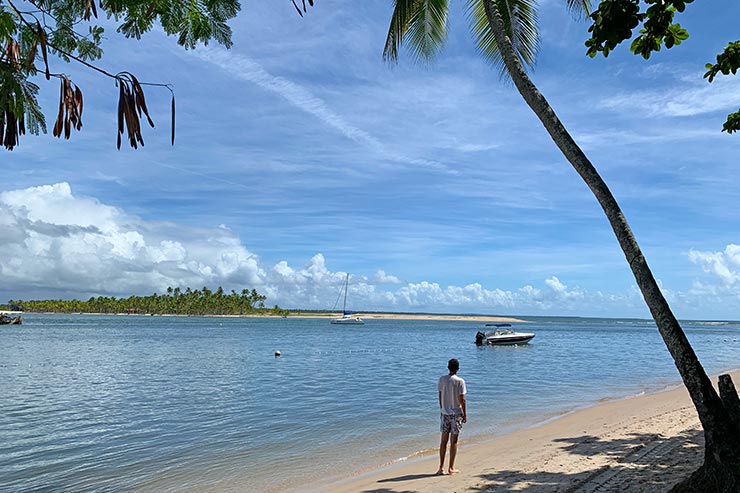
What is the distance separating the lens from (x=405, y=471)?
10547 millimetres

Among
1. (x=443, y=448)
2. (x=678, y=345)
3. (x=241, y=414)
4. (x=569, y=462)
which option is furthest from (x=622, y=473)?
(x=241, y=414)

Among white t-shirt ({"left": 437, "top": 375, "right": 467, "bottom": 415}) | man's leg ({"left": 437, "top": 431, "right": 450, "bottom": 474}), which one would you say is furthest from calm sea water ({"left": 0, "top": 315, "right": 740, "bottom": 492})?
white t-shirt ({"left": 437, "top": 375, "right": 467, "bottom": 415})

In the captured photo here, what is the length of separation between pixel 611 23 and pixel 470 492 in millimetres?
6697

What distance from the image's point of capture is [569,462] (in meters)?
10.0

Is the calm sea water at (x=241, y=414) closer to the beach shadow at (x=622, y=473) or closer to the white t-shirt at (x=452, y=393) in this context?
the white t-shirt at (x=452, y=393)

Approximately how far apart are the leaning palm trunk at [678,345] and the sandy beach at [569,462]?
2087 mm

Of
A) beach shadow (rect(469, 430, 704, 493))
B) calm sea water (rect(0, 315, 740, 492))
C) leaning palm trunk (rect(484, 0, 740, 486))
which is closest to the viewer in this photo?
leaning palm trunk (rect(484, 0, 740, 486))

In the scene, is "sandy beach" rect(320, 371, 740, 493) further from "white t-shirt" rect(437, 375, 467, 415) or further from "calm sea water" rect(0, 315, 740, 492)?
"calm sea water" rect(0, 315, 740, 492)

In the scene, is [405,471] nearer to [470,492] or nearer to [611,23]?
[470,492]

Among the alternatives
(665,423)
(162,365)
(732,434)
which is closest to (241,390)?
(162,365)

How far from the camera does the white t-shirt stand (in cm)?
915

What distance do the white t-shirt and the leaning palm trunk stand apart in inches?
140

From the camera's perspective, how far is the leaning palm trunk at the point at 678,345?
581 cm

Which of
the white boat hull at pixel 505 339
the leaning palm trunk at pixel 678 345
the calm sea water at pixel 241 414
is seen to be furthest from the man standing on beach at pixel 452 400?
the white boat hull at pixel 505 339
